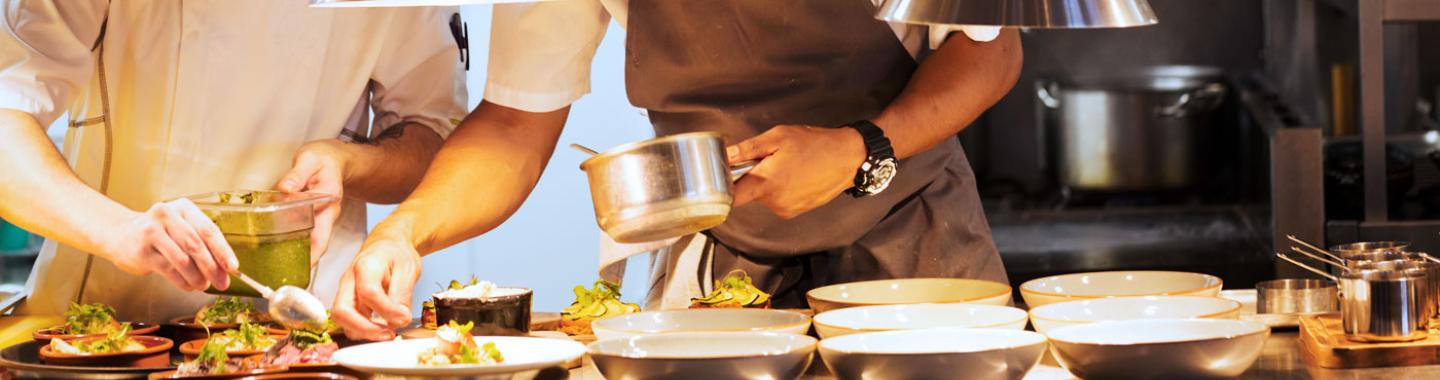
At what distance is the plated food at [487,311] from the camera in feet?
5.31

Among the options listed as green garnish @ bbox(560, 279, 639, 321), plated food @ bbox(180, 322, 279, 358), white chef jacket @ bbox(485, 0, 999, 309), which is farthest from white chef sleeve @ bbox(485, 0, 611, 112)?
plated food @ bbox(180, 322, 279, 358)

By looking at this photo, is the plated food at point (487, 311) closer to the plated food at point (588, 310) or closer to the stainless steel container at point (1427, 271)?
the plated food at point (588, 310)

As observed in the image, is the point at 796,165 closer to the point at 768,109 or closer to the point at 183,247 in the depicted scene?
the point at 768,109

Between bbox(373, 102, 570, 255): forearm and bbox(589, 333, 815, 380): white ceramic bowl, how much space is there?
2.03 feet

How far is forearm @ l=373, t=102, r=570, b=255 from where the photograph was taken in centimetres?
200

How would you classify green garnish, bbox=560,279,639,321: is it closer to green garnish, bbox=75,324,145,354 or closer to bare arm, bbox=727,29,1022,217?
bare arm, bbox=727,29,1022,217

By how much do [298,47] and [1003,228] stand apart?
8.15 ft

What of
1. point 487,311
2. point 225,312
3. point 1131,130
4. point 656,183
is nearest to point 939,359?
point 656,183

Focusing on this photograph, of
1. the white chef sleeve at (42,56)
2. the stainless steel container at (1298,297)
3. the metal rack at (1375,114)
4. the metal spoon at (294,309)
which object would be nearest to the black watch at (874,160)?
the stainless steel container at (1298,297)

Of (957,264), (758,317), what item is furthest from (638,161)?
(957,264)

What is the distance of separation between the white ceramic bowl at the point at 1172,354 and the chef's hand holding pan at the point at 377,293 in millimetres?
700

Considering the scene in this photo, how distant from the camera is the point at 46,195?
180 centimetres

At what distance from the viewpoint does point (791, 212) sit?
183 cm

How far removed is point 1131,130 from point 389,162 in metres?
2.90
